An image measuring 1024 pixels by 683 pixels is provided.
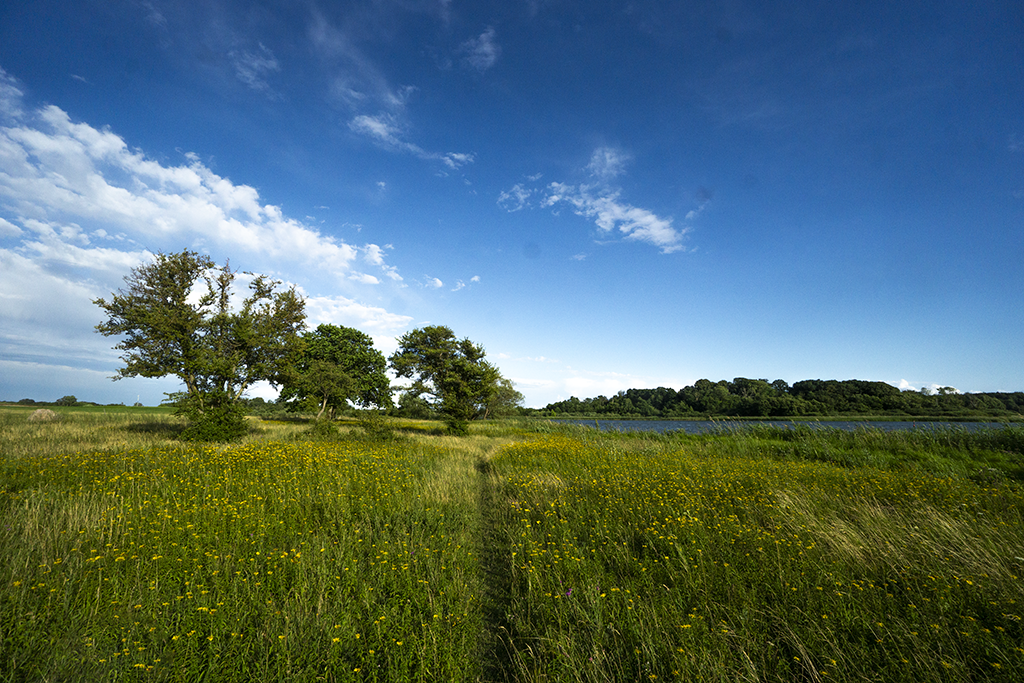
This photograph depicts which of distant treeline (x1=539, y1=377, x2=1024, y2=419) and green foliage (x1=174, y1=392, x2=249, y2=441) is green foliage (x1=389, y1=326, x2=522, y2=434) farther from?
distant treeline (x1=539, y1=377, x2=1024, y2=419)

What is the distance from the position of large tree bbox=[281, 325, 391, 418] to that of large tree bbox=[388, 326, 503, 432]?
756 cm

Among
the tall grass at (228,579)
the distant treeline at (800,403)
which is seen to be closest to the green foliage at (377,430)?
the tall grass at (228,579)

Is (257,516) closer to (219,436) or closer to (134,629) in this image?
(134,629)

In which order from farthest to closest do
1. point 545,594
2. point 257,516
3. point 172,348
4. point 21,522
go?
point 172,348
point 257,516
point 21,522
point 545,594

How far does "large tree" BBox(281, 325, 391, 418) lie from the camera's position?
3394 cm

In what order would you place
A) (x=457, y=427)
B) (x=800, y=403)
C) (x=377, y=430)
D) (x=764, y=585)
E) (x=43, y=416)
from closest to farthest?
1. (x=764, y=585)
2. (x=377, y=430)
3. (x=43, y=416)
4. (x=457, y=427)
5. (x=800, y=403)

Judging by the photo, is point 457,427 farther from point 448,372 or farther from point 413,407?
point 413,407

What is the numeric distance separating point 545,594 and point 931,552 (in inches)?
213

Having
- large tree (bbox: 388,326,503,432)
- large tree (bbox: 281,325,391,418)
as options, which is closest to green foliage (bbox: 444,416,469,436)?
large tree (bbox: 388,326,503,432)

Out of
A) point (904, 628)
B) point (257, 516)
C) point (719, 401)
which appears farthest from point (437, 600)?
point (719, 401)

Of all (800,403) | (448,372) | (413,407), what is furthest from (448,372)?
(800,403)

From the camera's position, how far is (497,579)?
5.33m

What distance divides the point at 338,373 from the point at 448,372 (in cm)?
1195

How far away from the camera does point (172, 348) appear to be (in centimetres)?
2375
